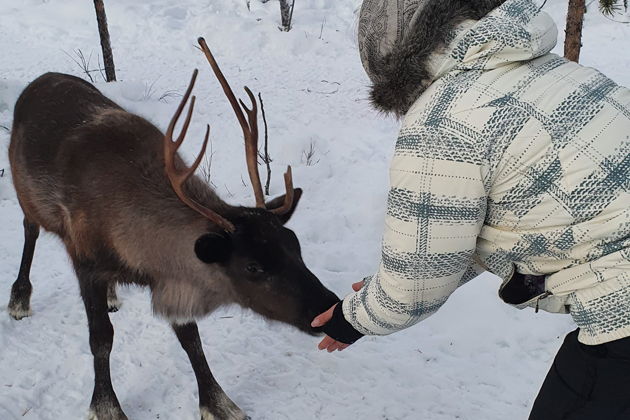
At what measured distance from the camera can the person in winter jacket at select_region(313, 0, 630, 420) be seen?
1578mm

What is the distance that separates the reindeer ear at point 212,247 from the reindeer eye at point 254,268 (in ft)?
0.39

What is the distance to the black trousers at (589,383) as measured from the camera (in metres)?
1.68

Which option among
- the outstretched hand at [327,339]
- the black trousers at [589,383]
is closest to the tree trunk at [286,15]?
the outstretched hand at [327,339]

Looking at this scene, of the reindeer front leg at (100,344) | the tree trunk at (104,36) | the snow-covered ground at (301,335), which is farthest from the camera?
the tree trunk at (104,36)

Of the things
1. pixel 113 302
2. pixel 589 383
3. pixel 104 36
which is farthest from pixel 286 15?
pixel 589 383

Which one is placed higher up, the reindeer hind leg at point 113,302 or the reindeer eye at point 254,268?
the reindeer eye at point 254,268

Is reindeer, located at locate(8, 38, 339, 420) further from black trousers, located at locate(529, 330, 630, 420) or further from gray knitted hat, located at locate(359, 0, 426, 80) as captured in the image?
black trousers, located at locate(529, 330, 630, 420)

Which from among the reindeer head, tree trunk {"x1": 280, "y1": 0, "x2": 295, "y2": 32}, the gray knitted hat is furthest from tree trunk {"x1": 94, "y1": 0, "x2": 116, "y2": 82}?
the gray knitted hat

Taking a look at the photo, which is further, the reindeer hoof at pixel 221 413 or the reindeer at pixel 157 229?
the reindeer hoof at pixel 221 413

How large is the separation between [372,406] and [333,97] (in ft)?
17.6

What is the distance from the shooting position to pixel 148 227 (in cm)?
288

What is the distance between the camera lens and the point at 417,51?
1706mm

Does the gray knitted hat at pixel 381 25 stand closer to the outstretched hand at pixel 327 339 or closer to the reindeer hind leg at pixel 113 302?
the outstretched hand at pixel 327 339

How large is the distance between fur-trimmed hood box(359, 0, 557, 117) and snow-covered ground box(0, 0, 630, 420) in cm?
179
